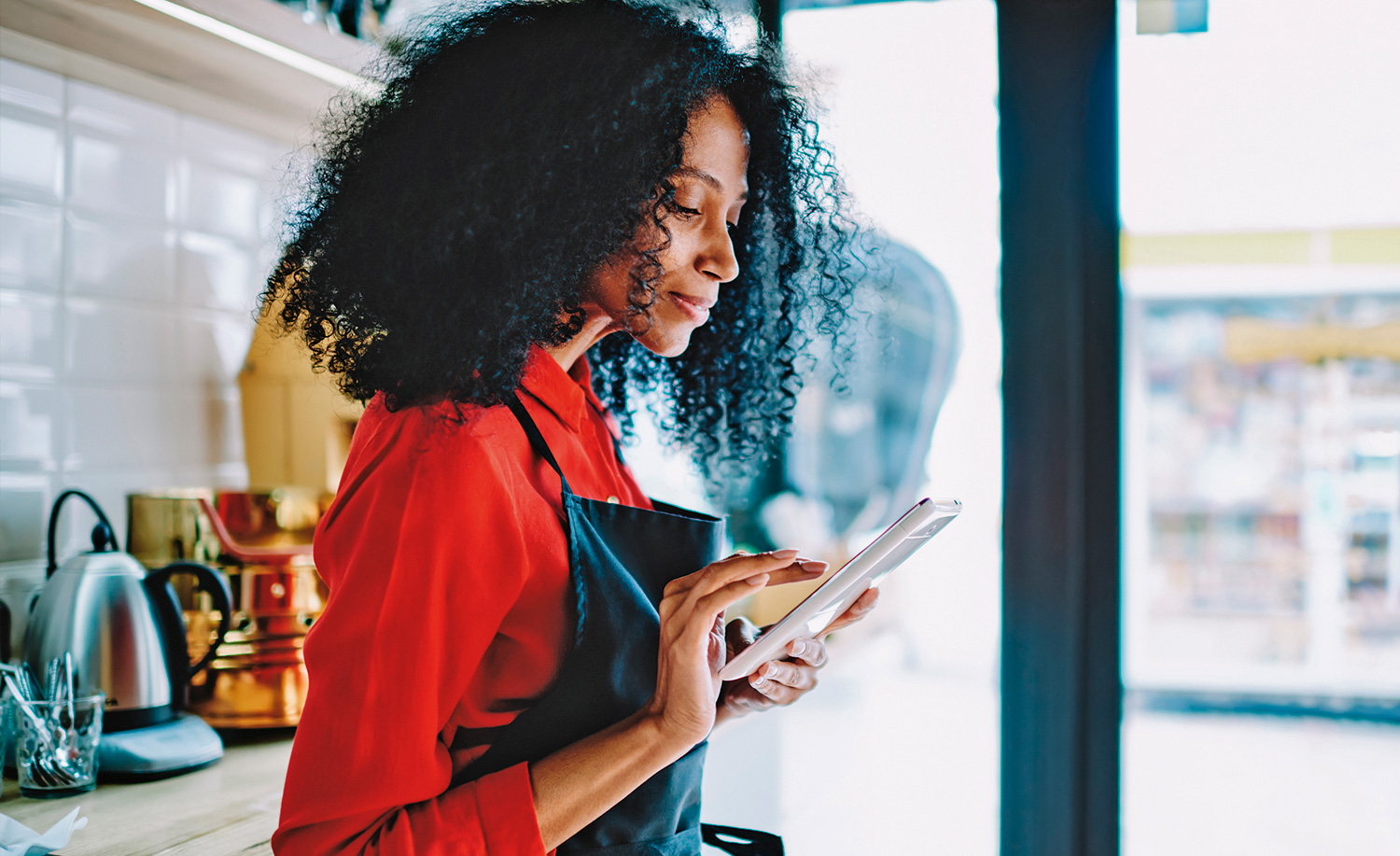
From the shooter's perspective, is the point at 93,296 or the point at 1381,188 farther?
the point at 1381,188

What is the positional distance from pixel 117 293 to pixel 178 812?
71cm

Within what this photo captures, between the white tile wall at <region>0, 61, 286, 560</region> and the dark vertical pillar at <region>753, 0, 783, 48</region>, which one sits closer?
the white tile wall at <region>0, 61, 286, 560</region>

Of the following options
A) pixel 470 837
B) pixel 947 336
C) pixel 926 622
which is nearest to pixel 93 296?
pixel 470 837

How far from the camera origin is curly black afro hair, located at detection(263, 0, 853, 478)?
75 cm

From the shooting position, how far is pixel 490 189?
0.75 meters

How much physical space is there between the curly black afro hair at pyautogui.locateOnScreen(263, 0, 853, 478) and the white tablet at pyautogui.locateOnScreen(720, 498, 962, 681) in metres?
0.27

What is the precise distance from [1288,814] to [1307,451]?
66.5 inches

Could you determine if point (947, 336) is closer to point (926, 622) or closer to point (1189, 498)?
point (926, 622)

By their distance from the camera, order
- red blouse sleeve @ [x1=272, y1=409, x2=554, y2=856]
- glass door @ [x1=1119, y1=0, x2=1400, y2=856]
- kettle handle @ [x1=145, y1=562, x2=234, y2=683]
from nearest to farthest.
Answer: red blouse sleeve @ [x1=272, y1=409, x2=554, y2=856] < kettle handle @ [x1=145, y1=562, x2=234, y2=683] < glass door @ [x1=1119, y1=0, x2=1400, y2=856]

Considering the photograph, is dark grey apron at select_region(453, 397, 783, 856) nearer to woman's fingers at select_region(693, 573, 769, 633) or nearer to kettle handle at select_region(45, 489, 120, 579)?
woman's fingers at select_region(693, 573, 769, 633)

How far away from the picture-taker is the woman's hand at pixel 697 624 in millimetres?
676

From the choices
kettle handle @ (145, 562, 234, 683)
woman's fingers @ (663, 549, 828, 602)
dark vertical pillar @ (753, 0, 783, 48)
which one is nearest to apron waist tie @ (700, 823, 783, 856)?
woman's fingers @ (663, 549, 828, 602)

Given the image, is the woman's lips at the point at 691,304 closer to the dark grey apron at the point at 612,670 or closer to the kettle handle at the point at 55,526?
the dark grey apron at the point at 612,670

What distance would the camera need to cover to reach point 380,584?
0.67 meters
